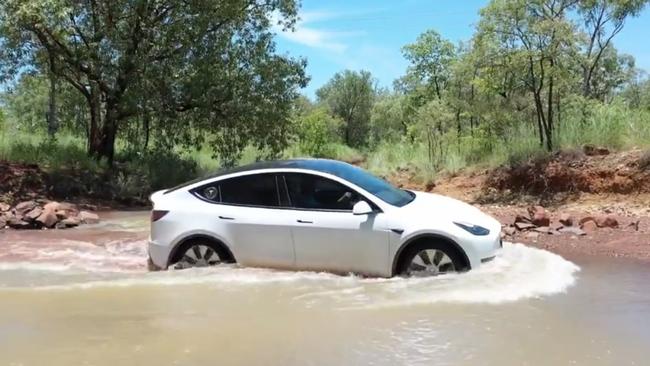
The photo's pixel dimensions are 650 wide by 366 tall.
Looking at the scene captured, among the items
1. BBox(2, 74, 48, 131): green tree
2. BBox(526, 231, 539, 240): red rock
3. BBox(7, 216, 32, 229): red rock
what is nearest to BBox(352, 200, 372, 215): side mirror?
BBox(526, 231, 539, 240): red rock

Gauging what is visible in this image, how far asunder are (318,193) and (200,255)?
5.40 ft

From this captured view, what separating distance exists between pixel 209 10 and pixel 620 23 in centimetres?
2126

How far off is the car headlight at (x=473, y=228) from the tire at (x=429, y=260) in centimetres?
26

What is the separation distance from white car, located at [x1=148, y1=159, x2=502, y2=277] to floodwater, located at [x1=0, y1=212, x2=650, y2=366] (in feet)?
0.69

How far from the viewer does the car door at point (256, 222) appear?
25.0ft

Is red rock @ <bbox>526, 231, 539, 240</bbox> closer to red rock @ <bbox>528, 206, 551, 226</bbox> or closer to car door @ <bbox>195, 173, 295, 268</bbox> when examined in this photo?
red rock @ <bbox>528, 206, 551, 226</bbox>

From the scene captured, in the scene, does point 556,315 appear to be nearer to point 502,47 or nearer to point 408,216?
point 408,216

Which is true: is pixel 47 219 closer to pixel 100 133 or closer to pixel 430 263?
pixel 100 133

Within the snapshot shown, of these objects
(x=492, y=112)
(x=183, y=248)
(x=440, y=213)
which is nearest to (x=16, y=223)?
(x=183, y=248)

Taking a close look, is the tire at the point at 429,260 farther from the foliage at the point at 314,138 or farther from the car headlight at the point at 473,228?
the foliage at the point at 314,138

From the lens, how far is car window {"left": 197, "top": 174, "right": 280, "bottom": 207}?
25.8 feet

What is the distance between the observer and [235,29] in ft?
69.3

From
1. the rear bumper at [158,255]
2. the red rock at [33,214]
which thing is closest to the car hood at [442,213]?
the rear bumper at [158,255]

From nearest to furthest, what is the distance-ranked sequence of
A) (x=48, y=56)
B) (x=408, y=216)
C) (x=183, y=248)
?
(x=408, y=216), (x=183, y=248), (x=48, y=56)
